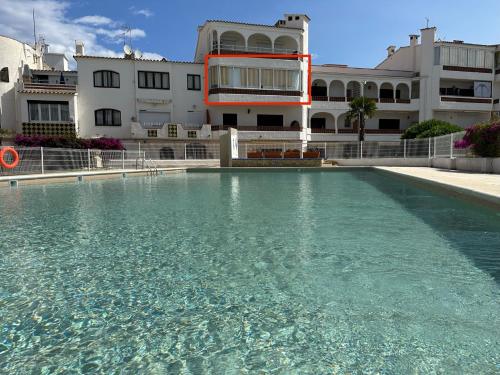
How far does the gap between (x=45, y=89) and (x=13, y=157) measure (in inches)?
590

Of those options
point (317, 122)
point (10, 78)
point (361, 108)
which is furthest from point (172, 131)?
point (361, 108)

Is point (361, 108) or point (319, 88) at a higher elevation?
point (319, 88)

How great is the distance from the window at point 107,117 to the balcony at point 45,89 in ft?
7.78

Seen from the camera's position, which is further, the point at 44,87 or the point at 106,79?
the point at 106,79

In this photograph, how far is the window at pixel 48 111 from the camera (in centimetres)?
2775

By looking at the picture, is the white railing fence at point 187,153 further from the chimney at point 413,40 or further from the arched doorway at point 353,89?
the chimney at point 413,40

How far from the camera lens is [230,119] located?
3219cm

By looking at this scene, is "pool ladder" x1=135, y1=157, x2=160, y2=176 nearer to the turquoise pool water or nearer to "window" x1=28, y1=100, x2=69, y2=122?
"window" x1=28, y1=100, x2=69, y2=122

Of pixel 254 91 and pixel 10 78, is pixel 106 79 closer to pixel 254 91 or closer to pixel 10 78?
pixel 10 78

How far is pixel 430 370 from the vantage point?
2283 millimetres

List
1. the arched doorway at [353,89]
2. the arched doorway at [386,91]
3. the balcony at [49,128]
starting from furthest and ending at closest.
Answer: the arched doorway at [386,91], the arched doorway at [353,89], the balcony at [49,128]

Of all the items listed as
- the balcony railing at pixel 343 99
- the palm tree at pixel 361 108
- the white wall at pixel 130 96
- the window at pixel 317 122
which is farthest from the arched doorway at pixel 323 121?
the white wall at pixel 130 96

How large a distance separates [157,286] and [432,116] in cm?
3884

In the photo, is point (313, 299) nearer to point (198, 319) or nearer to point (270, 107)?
point (198, 319)
